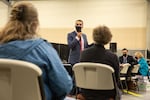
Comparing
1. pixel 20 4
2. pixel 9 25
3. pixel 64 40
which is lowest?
pixel 64 40

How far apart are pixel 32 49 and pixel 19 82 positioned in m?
0.20

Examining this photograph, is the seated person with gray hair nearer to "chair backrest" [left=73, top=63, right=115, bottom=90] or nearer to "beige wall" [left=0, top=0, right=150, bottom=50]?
"chair backrest" [left=73, top=63, right=115, bottom=90]

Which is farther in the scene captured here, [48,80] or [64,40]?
[64,40]

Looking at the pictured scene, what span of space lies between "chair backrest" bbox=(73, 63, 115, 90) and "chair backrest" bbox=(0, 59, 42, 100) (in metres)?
1.00

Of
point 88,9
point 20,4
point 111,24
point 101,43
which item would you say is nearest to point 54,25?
point 88,9

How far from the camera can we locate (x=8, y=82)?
1298 millimetres

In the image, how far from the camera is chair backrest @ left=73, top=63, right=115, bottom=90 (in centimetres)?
229

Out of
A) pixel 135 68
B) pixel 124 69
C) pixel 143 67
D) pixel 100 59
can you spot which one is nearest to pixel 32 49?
pixel 100 59

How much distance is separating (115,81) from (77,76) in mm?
332

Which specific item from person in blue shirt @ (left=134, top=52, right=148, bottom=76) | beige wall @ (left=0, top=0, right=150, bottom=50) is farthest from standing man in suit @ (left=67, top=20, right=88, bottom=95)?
beige wall @ (left=0, top=0, right=150, bottom=50)

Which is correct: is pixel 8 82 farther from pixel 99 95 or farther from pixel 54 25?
pixel 54 25

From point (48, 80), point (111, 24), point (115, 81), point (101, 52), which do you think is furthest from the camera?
point (111, 24)

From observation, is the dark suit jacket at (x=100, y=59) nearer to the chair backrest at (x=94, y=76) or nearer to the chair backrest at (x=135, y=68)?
the chair backrest at (x=94, y=76)

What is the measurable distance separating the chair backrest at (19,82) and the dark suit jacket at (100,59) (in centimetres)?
120
